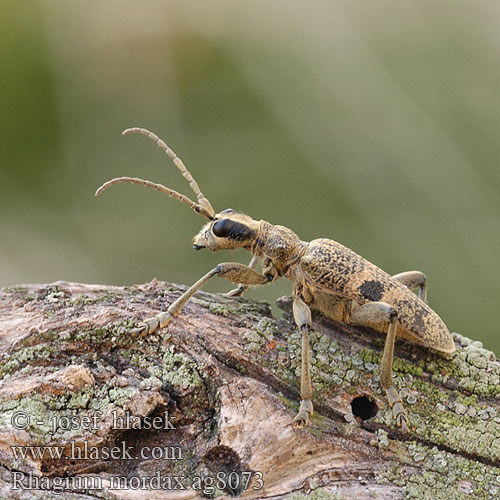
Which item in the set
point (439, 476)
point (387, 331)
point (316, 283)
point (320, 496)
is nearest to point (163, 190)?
point (316, 283)

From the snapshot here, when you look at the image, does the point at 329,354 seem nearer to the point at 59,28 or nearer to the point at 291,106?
the point at 291,106

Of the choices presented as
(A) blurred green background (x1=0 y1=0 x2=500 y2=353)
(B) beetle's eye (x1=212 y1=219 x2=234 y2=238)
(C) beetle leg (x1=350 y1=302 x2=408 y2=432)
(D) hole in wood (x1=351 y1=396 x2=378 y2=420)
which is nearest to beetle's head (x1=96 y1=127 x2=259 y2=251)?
(B) beetle's eye (x1=212 y1=219 x2=234 y2=238)

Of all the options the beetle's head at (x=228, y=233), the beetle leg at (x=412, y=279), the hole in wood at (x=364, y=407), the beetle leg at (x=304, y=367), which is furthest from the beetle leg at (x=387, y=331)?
the beetle's head at (x=228, y=233)

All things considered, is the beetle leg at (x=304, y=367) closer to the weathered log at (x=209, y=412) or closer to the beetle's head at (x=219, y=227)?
the weathered log at (x=209, y=412)

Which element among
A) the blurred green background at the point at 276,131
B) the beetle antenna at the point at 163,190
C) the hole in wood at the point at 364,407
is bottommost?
the hole in wood at the point at 364,407

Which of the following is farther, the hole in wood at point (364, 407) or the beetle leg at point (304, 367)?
the hole in wood at point (364, 407)

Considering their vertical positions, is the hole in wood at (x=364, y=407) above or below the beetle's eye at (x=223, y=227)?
below

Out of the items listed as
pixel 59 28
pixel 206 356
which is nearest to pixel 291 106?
pixel 59 28
